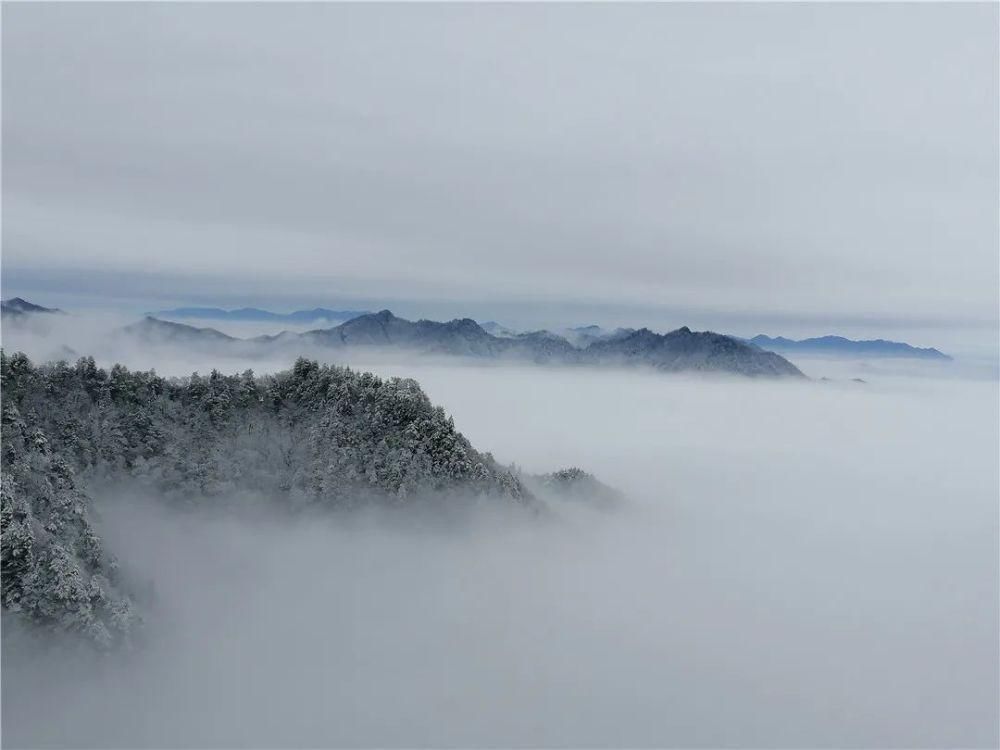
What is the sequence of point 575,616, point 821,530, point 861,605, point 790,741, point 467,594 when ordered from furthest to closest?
point 821,530 → point 861,605 → point 575,616 → point 467,594 → point 790,741

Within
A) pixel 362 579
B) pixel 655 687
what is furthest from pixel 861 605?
pixel 362 579

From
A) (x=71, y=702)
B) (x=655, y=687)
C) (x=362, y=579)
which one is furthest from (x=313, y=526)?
(x=655, y=687)

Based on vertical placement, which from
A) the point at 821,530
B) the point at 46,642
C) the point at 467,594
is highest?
the point at 46,642

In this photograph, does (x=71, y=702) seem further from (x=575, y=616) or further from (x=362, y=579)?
(x=575, y=616)

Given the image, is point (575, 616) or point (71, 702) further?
point (575, 616)

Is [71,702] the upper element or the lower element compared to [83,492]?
lower

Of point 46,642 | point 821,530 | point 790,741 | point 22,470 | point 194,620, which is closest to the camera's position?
point 46,642
